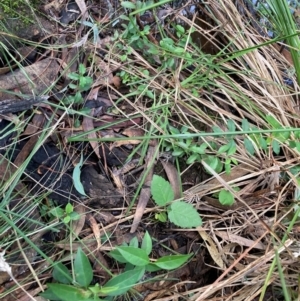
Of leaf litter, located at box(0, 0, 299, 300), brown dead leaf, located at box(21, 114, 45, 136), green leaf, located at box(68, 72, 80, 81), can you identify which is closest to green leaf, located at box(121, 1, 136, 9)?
leaf litter, located at box(0, 0, 299, 300)

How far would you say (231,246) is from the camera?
1058mm

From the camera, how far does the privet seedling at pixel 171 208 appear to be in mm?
999

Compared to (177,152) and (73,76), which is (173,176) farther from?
(73,76)

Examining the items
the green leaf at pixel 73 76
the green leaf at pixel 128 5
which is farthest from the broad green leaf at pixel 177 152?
the green leaf at pixel 128 5

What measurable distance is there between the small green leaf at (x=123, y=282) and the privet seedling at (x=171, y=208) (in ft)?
0.54

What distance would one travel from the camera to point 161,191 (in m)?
1.02

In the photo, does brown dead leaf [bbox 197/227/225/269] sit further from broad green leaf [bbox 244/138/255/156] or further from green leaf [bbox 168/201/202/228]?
broad green leaf [bbox 244/138/255/156]

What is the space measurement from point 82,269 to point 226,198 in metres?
0.40

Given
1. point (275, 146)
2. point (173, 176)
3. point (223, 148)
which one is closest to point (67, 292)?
point (173, 176)

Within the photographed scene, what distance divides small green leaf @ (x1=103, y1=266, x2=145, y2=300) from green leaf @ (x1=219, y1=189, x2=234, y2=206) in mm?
282

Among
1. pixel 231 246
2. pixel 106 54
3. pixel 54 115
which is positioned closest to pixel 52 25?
pixel 106 54

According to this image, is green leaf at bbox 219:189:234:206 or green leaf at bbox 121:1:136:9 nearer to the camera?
green leaf at bbox 219:189:234:206

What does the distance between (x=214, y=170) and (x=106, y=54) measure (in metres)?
0.45

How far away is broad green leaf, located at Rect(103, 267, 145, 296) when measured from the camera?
0.90 m
